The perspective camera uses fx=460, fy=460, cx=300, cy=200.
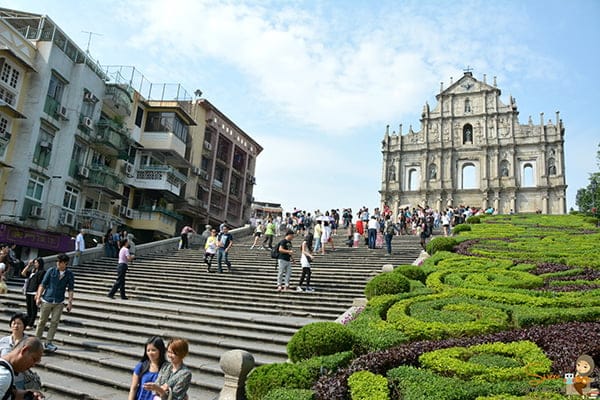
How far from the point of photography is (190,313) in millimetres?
11070

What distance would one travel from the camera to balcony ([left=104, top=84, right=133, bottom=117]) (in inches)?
1211

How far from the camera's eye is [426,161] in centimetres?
5178

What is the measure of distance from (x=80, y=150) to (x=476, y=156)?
39.6m

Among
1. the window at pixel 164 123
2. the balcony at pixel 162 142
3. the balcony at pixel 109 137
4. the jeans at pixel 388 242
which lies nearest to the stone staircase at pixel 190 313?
the jeans at pixel 388 242

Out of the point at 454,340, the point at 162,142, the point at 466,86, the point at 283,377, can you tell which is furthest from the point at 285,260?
the point at 466,86

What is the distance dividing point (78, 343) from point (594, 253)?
14.1 m

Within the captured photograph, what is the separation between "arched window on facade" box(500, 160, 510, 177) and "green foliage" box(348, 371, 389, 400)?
47.6 metres

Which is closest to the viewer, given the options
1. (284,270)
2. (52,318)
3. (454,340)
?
(454,340)

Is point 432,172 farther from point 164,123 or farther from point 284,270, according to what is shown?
point 284,270

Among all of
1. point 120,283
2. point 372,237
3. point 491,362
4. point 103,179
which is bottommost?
point 491,362

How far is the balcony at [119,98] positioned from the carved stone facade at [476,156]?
99.2ft

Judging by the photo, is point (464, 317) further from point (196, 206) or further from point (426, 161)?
point (426, 161)

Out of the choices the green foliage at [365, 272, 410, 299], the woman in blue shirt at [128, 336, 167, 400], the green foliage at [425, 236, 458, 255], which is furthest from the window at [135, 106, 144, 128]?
the woman in blue shirt at [128, 336, 167, 400]

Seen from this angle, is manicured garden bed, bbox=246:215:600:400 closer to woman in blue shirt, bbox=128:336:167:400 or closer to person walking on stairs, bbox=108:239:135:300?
woman in blue shirt, bbox=128:336:167:400
